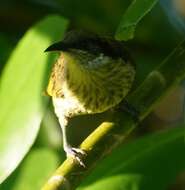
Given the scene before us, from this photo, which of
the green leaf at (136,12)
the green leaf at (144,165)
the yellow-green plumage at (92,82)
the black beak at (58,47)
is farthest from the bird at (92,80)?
the green leaf at (136,12)

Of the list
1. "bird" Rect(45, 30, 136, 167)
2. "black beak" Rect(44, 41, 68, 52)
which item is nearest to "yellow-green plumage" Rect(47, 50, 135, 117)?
"bird" Rect(45, 30, 136, 167)

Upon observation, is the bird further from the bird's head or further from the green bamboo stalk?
the green bamboo stalk

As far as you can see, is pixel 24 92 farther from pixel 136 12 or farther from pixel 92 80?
pixel 92 80

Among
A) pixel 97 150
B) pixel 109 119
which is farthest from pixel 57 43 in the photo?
pixel 97 150

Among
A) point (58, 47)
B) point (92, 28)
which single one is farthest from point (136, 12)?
point (92, 28)

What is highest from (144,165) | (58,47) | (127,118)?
(58,47)

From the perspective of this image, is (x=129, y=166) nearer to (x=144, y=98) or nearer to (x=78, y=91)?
(x=144, y=98)
